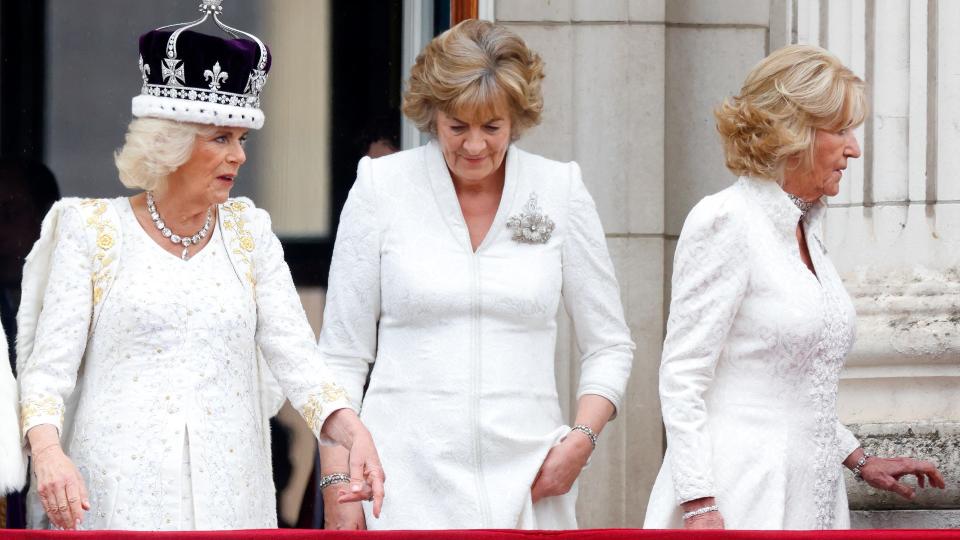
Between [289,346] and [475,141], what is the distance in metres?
0.63

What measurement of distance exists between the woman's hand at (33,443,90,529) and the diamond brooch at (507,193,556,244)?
1167mm

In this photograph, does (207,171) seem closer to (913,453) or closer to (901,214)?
(913,453)

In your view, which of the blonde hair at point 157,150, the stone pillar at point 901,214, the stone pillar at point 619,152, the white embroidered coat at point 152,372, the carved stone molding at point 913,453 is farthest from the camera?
the stone pillar at point 619,152

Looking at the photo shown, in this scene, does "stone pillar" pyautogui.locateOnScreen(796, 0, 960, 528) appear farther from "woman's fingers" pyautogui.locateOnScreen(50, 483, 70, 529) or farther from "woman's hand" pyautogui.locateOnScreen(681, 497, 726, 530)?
"woman's fingers" pyautogui.locateOnScreen(50, 483, 70, 529)

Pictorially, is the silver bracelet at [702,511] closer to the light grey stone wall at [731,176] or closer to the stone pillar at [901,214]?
the light grey stone wall at [731,176]

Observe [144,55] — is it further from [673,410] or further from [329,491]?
[673,410]

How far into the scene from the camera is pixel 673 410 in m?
3.81

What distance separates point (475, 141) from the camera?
13.6ft

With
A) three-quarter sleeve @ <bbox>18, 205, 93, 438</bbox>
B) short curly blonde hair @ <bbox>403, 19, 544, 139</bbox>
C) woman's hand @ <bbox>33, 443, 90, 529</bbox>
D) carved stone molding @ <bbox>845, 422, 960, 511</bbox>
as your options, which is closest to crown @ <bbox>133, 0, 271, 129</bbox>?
three-quarter sleeve @ <bbox>18, 205, 93, 438</bbox>

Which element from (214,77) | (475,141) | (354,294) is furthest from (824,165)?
(214,77)

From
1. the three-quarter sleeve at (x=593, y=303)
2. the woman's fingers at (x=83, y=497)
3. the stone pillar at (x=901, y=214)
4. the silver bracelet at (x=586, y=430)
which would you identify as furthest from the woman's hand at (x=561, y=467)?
the stone pillar at (x=901, y=214)

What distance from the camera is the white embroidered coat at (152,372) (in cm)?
372

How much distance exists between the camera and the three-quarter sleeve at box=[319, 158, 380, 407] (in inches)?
165

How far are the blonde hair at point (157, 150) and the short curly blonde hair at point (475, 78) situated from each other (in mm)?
536
